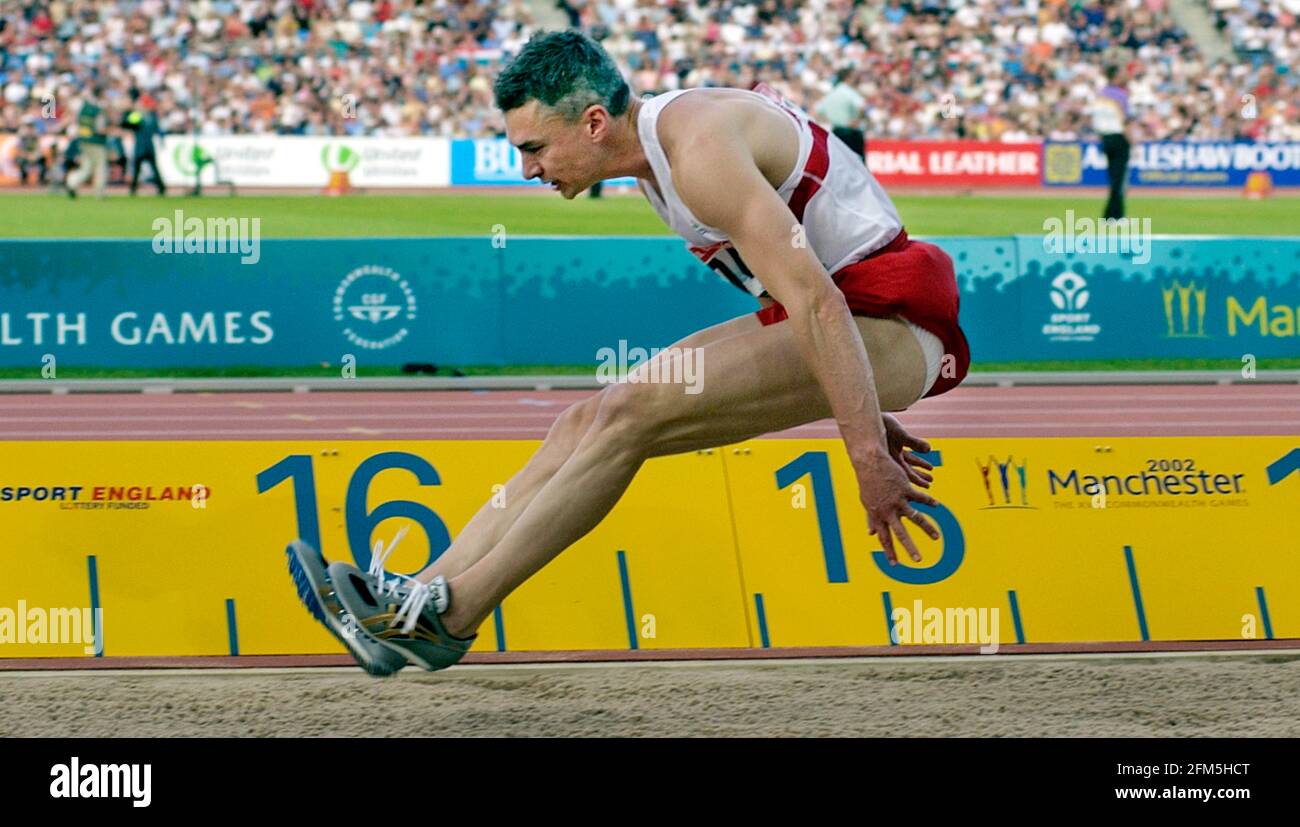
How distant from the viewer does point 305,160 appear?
2995 cm

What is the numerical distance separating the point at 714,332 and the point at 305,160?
26.5m

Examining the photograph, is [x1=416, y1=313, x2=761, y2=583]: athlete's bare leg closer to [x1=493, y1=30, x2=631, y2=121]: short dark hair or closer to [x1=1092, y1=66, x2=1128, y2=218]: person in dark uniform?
[x1=493, y1=30, x2=631, y2=121]: short dark hair

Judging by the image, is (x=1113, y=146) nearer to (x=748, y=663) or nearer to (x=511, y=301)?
(x=511, y=301)

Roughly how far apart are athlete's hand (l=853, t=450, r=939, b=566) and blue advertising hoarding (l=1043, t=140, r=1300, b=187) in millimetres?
28367

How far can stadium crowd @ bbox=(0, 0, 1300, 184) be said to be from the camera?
103 feet

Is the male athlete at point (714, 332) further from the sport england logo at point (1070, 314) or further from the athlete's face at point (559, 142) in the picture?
the sport england logo at point (1070, 314)

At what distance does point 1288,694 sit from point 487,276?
27.8ft

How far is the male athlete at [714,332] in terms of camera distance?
13.0 feet

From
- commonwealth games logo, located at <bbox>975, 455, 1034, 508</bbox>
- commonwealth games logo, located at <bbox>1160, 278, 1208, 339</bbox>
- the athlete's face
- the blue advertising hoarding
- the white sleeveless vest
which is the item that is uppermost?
the blue advertising hoarding

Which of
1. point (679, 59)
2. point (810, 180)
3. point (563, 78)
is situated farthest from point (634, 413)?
point (679, 59)

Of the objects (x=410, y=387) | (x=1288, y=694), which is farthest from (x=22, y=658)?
(x=410, y=387)

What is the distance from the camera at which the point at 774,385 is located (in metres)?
4.28

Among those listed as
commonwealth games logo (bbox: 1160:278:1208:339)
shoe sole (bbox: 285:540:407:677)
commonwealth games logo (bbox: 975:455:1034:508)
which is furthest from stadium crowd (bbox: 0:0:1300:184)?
shoe sole (bbox: 285:540:407:677)

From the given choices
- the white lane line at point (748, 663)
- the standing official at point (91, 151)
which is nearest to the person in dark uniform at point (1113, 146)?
the standing official at point (91, 151)
